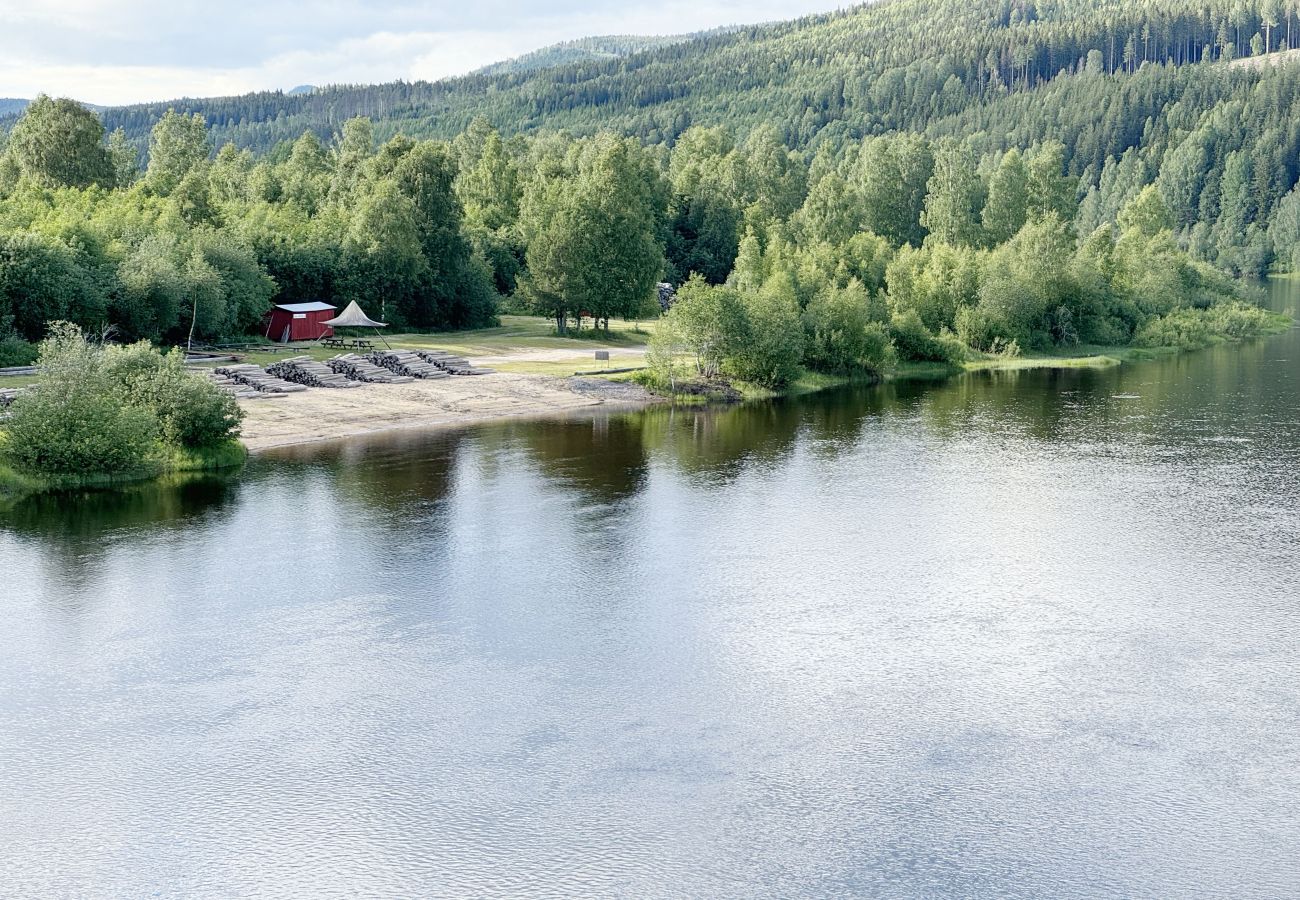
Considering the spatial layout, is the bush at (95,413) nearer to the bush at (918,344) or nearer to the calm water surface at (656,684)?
the calm water surface at (656,684)

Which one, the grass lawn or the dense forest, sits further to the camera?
the grass lawn

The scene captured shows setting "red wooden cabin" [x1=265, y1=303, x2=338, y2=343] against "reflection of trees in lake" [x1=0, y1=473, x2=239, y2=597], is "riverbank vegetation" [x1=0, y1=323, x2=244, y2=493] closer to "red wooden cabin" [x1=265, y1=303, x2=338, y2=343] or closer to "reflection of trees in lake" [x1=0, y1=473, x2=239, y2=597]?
"reflection of trees in lake" [x1=0, y1=473, x2=239, y2=597]

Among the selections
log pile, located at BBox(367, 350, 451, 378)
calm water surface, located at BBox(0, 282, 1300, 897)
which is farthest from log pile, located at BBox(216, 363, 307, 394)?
calm water surface, located at BBox(0, 282, 1300, 897)

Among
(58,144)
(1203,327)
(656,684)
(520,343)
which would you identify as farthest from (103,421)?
(1203,327)

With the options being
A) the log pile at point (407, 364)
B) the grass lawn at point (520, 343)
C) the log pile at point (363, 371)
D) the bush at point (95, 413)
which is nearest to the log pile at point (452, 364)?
the log pile at point (407, 364)

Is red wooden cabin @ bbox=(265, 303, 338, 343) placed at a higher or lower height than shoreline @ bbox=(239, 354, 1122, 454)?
higher

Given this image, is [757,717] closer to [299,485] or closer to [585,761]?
[585,761]

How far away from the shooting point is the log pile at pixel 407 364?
6881 cm

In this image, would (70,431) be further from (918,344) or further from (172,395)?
(918,344)

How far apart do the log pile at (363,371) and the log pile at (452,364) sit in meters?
2.61

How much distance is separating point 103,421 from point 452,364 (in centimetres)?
2829

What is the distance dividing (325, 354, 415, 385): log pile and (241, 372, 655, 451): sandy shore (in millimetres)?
1250

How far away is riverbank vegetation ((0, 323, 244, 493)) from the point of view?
43.0m

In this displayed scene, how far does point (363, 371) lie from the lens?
67.2m
